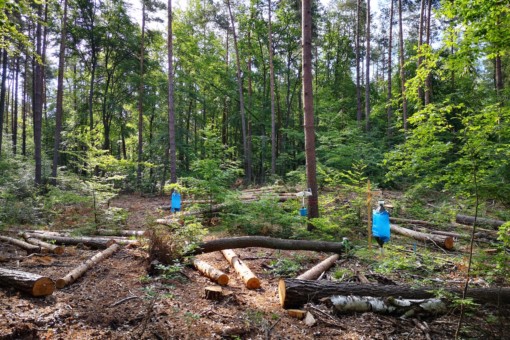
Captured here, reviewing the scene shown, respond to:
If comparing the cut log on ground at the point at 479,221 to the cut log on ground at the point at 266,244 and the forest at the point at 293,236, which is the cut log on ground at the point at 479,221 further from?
the cut log on ground at the point at 266,244

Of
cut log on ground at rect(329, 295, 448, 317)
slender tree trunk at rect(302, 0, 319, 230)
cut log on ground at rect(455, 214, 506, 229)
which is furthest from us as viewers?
cut log on ground at rect(455, 214, 506, 229)

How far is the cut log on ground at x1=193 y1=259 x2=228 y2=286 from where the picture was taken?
490cm

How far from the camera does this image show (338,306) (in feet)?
13.3

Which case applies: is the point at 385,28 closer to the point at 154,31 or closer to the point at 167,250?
the point at 154,31

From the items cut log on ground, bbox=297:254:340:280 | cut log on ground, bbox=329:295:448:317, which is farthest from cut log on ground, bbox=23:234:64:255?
cut log on ground, bbox=329:295:448:317

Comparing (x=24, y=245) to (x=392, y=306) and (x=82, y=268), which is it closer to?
(x=82, y=268)

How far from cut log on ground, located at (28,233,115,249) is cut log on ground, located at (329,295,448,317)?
5.24m

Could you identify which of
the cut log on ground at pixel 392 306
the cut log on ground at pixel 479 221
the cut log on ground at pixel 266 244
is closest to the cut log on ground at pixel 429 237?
the cut log on ground at pixel 479 221

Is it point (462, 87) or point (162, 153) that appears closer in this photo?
point (462, 87)

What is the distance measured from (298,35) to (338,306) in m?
21.8

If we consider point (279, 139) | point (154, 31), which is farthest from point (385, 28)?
point (154, 31)

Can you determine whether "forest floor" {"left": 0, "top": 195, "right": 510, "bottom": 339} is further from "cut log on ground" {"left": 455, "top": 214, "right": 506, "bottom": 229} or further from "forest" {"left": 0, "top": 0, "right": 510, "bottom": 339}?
"cut log on ground" {"left": 455, "top": 214, "right": 506, "bottom": 229}

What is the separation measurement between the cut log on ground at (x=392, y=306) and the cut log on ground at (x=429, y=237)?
3.63m

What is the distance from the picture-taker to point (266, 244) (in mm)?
6492
